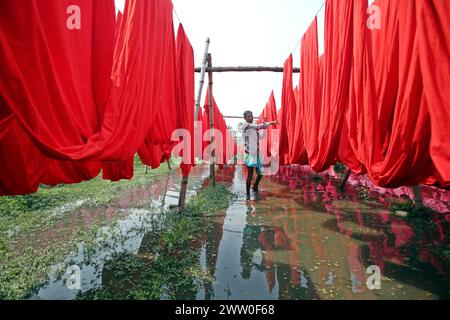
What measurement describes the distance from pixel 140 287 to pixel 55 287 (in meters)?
0.80

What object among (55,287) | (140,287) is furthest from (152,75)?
(55,287)

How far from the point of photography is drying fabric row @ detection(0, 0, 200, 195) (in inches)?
46.4

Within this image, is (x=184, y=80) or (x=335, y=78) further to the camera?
(x=184, y=80)

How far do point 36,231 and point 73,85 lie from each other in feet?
10.8

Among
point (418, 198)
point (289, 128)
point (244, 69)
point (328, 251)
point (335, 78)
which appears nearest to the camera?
point (335, 78)

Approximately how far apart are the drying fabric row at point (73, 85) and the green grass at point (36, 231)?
1.26 m

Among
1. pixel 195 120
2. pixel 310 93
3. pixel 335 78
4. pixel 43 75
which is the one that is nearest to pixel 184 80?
pixel 195 120

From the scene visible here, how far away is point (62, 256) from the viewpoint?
2939mm

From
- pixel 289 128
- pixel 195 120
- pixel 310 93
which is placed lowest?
pixel 289 128

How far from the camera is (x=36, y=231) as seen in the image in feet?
12.4

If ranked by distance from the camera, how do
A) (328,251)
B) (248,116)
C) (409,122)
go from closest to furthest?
1. (409,122)
2. (328,251)
3. (248,116)

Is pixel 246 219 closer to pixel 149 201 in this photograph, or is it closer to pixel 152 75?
pixel 149 201

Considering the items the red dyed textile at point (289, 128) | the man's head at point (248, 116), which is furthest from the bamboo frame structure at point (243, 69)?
the man's head at point (248, 116)

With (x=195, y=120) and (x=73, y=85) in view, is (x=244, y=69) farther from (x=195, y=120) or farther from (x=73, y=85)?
(x=73, y=85)
